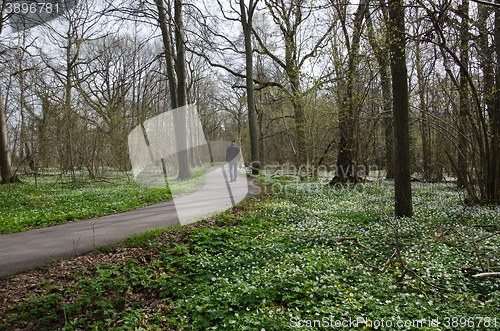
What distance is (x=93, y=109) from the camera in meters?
19.5

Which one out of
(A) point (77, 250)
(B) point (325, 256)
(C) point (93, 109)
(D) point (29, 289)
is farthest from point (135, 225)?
(C) point (93, 109)

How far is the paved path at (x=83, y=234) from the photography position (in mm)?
4664

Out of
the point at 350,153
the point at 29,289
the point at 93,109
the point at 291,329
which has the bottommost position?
the point at 291,329

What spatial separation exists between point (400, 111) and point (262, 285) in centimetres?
590

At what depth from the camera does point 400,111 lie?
283 inches

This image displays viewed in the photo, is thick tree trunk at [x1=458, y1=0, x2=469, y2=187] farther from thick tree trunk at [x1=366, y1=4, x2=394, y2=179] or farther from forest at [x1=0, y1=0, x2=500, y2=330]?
thick tree trunk at [x1=366, y1=4, x2=394, y2=179]

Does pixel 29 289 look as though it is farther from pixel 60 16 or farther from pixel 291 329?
pixel 60 16

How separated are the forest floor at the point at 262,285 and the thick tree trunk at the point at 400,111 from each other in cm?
111

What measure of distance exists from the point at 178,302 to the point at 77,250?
255cm

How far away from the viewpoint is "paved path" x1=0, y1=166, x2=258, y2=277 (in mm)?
4664

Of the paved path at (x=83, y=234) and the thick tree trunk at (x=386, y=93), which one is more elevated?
the thick tree trunk at (x=386, y=93)

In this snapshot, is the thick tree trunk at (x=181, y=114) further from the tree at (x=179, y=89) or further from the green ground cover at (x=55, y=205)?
the green ground cover at (x=55, y=205)

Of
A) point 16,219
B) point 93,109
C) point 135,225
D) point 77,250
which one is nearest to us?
point 77,250

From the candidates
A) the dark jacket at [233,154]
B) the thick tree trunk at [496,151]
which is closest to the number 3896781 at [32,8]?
the dark jacket at [233,154]
